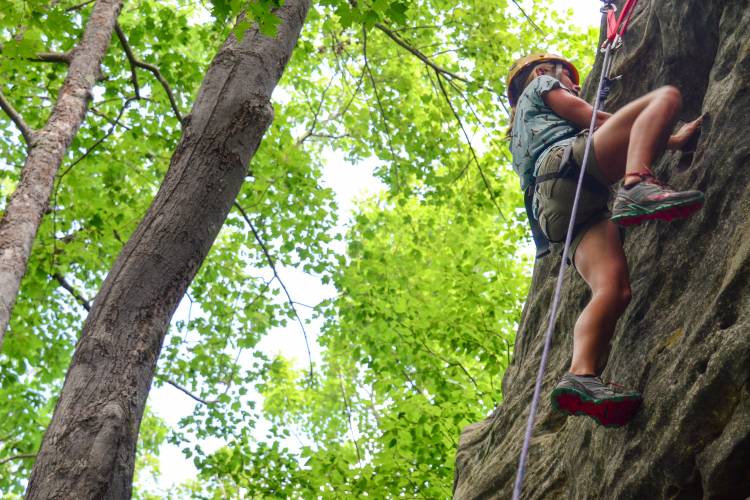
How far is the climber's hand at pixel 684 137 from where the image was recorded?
12.1 ft

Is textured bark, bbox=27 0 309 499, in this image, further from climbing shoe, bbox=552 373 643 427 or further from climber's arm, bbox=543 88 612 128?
climbing shoe, bbox=552 373 643 427

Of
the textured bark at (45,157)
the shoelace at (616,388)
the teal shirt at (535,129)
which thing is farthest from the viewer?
the textured bark at (45,157)

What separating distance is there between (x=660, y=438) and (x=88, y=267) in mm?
8681

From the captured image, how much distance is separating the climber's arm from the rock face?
1.63 ft

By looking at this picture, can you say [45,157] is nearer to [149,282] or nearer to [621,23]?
[149,282]

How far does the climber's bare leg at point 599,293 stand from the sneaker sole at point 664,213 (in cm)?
36

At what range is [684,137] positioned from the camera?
3701 mm

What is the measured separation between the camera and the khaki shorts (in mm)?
3604

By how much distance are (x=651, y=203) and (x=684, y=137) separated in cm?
83

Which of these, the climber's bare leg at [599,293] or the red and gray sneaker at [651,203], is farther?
the climber's bare leg at [599,293]

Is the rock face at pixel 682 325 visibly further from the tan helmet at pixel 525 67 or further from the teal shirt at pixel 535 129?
the teal shirt at pixel 535 129

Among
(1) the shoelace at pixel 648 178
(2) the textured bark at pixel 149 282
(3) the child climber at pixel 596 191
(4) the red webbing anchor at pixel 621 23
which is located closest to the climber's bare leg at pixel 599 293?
(3) the child climber at pixel 596 191

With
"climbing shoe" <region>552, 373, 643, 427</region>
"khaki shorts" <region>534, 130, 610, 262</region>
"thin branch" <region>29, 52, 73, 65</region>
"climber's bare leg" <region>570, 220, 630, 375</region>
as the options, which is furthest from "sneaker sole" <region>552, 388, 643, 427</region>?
"thin branch" <region>29, 52, 73, 65</region>

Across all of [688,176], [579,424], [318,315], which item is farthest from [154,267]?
[318,315]
